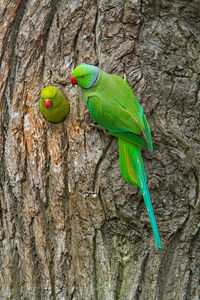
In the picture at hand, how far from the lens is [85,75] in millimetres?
2039

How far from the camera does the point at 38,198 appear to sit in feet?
7.47

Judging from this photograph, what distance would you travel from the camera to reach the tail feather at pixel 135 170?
195 cm

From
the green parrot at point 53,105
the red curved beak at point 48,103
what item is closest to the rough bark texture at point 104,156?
the green parrot at point 53,105

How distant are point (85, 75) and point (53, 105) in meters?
0.26

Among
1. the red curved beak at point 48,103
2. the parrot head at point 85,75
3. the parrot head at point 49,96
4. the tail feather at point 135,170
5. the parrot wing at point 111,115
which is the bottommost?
the tail feather at point 135,170

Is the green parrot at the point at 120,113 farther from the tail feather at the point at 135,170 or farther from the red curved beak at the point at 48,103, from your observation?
the red curved beak at the point at 48,103

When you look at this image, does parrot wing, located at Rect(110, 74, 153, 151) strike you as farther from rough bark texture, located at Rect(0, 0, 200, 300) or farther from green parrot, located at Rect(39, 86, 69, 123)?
green parrot, located at Rect(39, 86, 69, 123)

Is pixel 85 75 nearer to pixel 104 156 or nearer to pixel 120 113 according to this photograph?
pixel 120 113

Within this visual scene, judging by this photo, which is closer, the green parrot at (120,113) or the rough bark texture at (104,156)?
the green parrot at (120,113)

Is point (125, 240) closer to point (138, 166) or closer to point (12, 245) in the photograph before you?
point (138, 166)

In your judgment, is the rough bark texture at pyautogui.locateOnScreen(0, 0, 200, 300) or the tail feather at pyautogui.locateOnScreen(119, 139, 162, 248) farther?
the rough bark texture at pyautogui.locateOnScreen(0, 0, 200, 300)

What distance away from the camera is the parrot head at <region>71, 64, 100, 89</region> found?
204 centimetres

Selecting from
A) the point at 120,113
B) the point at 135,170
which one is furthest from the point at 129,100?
the point at 135,170

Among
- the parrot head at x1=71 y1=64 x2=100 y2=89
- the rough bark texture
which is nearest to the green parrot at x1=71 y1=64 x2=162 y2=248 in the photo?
the parrot head at x1=71 y1=64 x2=100 y2=89
